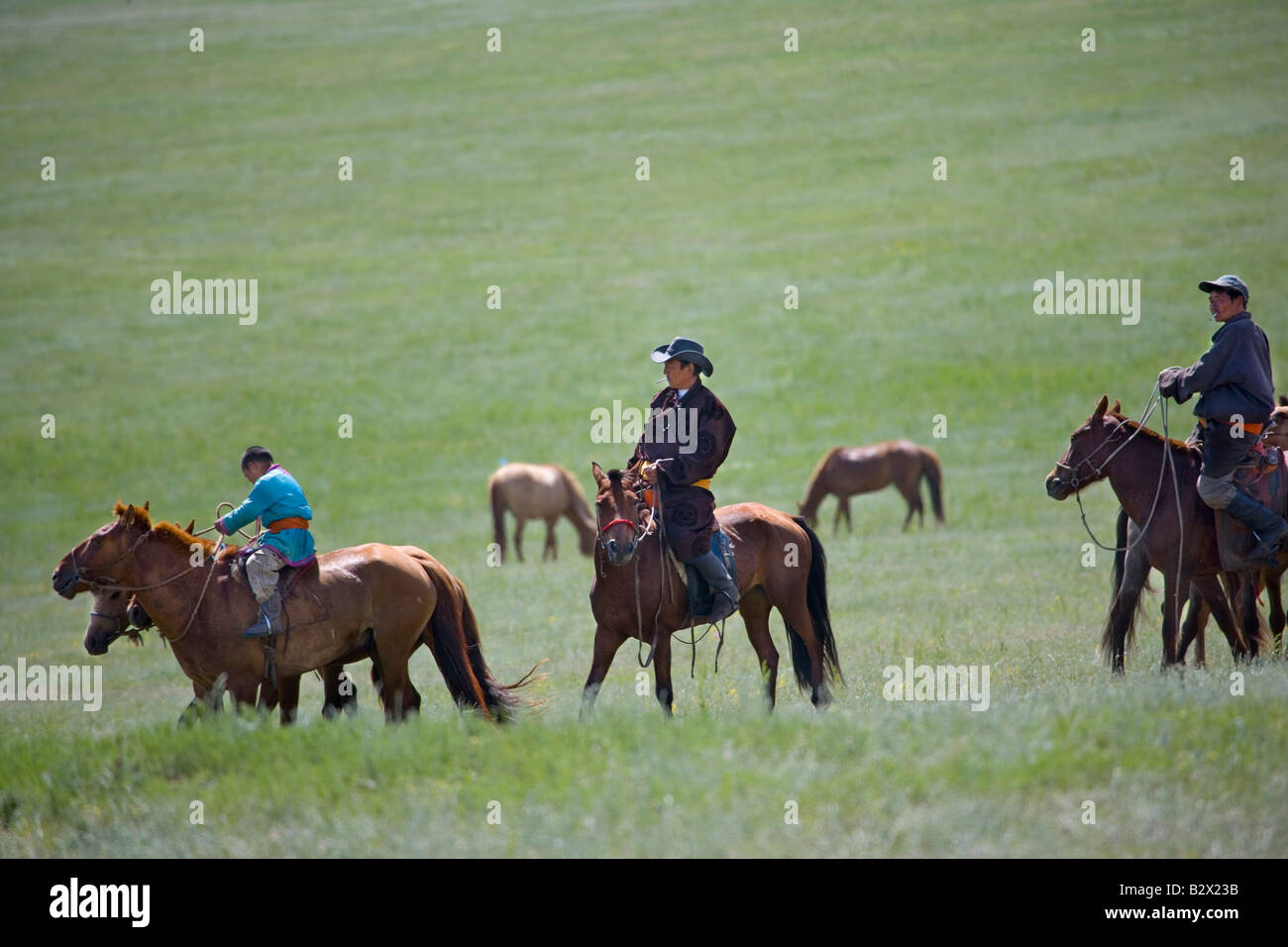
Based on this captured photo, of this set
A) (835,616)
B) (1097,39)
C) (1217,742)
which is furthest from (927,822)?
(1097,39)

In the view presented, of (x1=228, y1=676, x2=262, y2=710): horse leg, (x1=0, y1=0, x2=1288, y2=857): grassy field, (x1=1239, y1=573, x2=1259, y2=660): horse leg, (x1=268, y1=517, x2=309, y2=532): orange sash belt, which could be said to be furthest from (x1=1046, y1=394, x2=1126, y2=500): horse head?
(x1=228, y1=676, x2=262, y2=710): horse leg

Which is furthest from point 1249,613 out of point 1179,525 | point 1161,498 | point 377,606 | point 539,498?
point 539,498

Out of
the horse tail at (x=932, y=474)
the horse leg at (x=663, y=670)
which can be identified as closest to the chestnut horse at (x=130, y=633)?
the horse leg at (x=663, y=670)

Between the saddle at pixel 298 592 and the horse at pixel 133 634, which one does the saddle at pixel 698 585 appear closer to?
the saddle at pixel 298 592

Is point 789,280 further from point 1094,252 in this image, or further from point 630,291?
point 1094,252

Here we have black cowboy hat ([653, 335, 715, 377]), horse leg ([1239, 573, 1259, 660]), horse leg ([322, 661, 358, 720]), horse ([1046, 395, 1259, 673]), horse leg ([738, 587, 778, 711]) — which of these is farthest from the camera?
horse leg ([1239, 573, 1259, 660])

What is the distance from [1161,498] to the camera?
10.2m

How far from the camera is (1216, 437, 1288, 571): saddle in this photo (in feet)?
32.9

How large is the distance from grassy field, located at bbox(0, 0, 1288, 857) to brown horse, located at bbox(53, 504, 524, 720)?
796mm

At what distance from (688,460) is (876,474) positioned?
16922 mm

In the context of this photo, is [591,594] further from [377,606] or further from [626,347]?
[626,347]

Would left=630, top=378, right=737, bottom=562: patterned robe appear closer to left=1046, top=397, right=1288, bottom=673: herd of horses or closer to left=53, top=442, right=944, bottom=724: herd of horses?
left=53, top=442, right=944, bottom=724: herd of horses

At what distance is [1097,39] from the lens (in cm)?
5297
